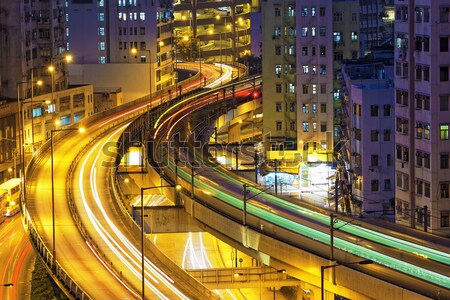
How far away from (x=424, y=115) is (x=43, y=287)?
787 inches

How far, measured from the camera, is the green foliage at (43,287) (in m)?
63.8

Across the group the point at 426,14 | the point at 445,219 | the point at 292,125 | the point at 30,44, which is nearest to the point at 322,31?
the point at 292,125

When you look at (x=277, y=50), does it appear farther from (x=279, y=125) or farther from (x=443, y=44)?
(x=443, y=44)

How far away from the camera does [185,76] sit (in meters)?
167

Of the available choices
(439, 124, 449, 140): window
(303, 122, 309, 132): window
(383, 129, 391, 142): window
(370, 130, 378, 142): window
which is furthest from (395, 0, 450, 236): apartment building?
(303, 122, 309, 132): window

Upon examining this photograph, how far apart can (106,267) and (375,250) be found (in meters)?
12.9

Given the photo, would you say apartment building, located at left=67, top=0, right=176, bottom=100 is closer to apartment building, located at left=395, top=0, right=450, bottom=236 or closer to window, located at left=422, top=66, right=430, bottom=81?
apartment building, located at left=395, top=0, right=450, bottom=236

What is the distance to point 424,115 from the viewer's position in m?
61.9

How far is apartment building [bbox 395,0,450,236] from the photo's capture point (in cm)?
6059

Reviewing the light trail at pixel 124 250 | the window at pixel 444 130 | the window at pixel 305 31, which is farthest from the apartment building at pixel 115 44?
the window at pixel 444 130

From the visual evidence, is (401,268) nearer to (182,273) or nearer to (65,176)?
(182,273)

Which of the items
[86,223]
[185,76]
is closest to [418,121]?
[86,223]

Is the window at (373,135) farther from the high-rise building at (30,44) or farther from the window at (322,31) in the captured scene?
the high-rise building at (30,44)

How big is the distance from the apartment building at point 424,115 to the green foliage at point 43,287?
643 inches
